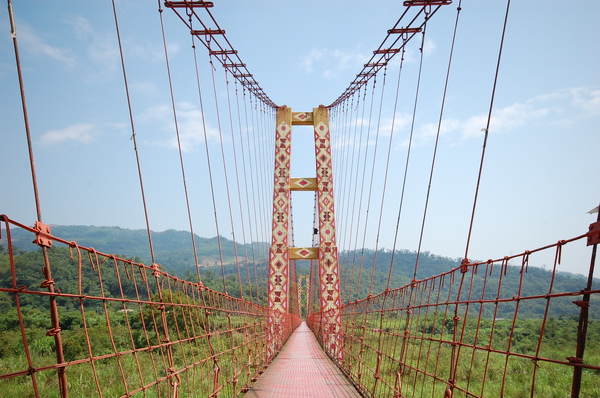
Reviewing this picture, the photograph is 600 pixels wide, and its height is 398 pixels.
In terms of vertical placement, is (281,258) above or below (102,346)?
above

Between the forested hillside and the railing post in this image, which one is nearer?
the railing post

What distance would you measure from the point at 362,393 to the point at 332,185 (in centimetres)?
711

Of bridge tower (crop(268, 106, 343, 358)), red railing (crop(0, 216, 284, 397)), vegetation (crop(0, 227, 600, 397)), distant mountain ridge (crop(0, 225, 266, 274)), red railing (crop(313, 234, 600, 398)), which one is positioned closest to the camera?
red railing (crop(313, 234, 600, 398))

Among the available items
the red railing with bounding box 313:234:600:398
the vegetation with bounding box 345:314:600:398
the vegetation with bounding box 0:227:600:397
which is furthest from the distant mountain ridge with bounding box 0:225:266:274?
the red railing with bounding box 313:234:600:398

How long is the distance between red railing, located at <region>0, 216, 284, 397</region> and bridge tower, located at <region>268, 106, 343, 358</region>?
0.97 meters

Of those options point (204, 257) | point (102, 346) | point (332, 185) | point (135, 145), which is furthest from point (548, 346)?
point (204, 257)

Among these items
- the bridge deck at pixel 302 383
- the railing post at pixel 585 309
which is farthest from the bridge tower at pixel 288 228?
the railing post at pixel 585 309

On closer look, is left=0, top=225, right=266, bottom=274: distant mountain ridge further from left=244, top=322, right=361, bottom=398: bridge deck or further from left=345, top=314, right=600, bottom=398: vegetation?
left=244, top=322, right=361, bottom=398: bridge deck

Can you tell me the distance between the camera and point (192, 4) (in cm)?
495

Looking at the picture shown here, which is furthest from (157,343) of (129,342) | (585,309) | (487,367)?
(585,309)

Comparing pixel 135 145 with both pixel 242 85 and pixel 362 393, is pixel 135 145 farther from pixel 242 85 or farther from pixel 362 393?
pixel 242 85

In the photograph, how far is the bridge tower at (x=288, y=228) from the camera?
10648 millimetres

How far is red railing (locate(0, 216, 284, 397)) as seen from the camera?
2.53m

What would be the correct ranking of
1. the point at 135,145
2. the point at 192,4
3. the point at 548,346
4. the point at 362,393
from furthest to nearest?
the point at 548,346, the point at 192,4, the point at 362,393, the point at 135,145
